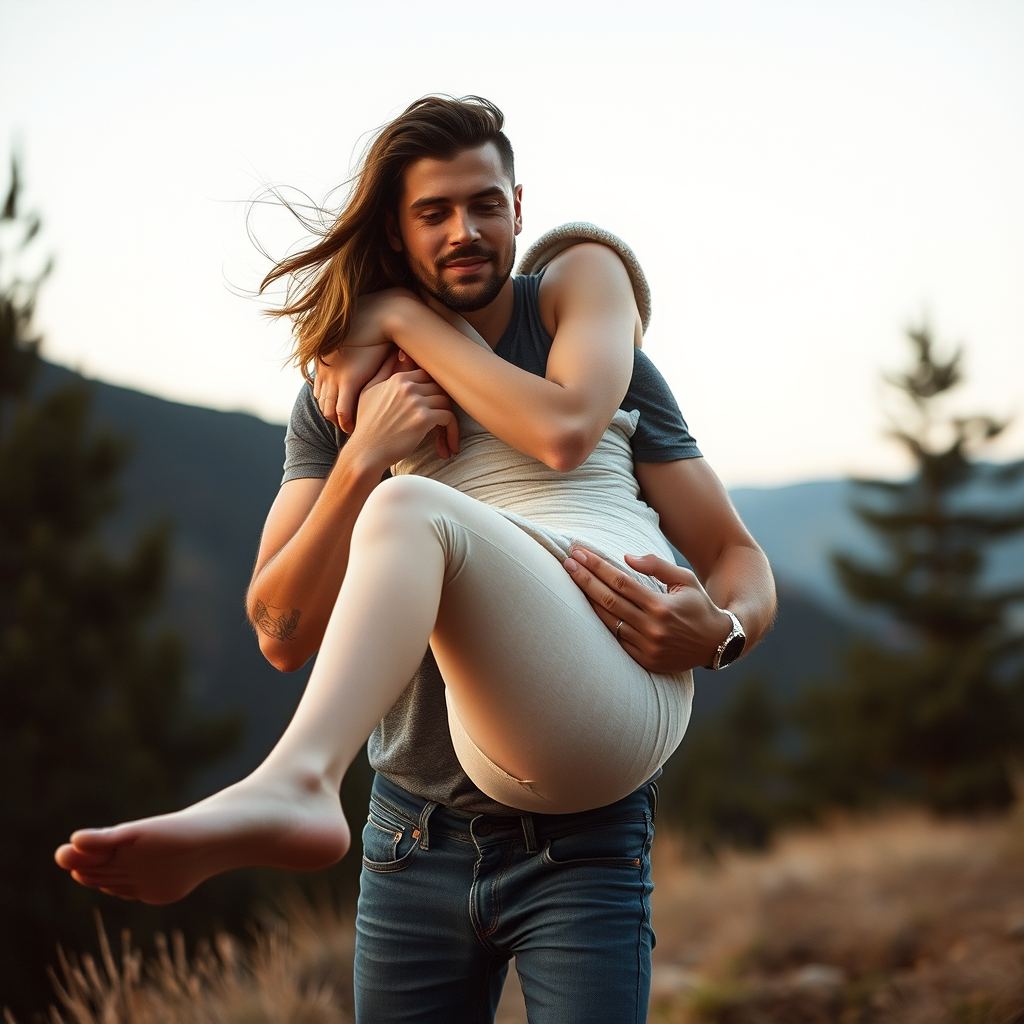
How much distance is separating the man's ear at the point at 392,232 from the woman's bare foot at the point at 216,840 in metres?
0.98

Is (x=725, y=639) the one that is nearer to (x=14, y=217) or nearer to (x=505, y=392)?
(x=505, y=392)

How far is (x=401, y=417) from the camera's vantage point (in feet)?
5.12

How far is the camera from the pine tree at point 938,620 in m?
17.5

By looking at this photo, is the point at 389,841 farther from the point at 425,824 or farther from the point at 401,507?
the point at 401,507

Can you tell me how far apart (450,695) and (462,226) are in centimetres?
72

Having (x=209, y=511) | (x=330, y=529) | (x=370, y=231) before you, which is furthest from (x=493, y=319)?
(x=209, y=511)

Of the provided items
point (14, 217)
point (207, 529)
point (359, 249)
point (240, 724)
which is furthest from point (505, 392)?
point (207, 529)

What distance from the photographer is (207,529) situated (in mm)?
36406

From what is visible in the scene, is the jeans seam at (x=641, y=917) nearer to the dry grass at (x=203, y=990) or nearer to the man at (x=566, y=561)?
the man at (x=566, y=561)

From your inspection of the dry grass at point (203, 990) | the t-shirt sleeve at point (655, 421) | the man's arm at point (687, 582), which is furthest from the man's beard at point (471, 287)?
the dry grass at point (203, 990)

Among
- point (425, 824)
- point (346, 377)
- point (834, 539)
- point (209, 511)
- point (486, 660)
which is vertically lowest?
point (209, 511)

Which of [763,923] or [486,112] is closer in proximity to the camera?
[486,112]

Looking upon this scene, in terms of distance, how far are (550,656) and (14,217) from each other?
37.8 ft

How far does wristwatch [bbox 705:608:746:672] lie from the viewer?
149 cm
